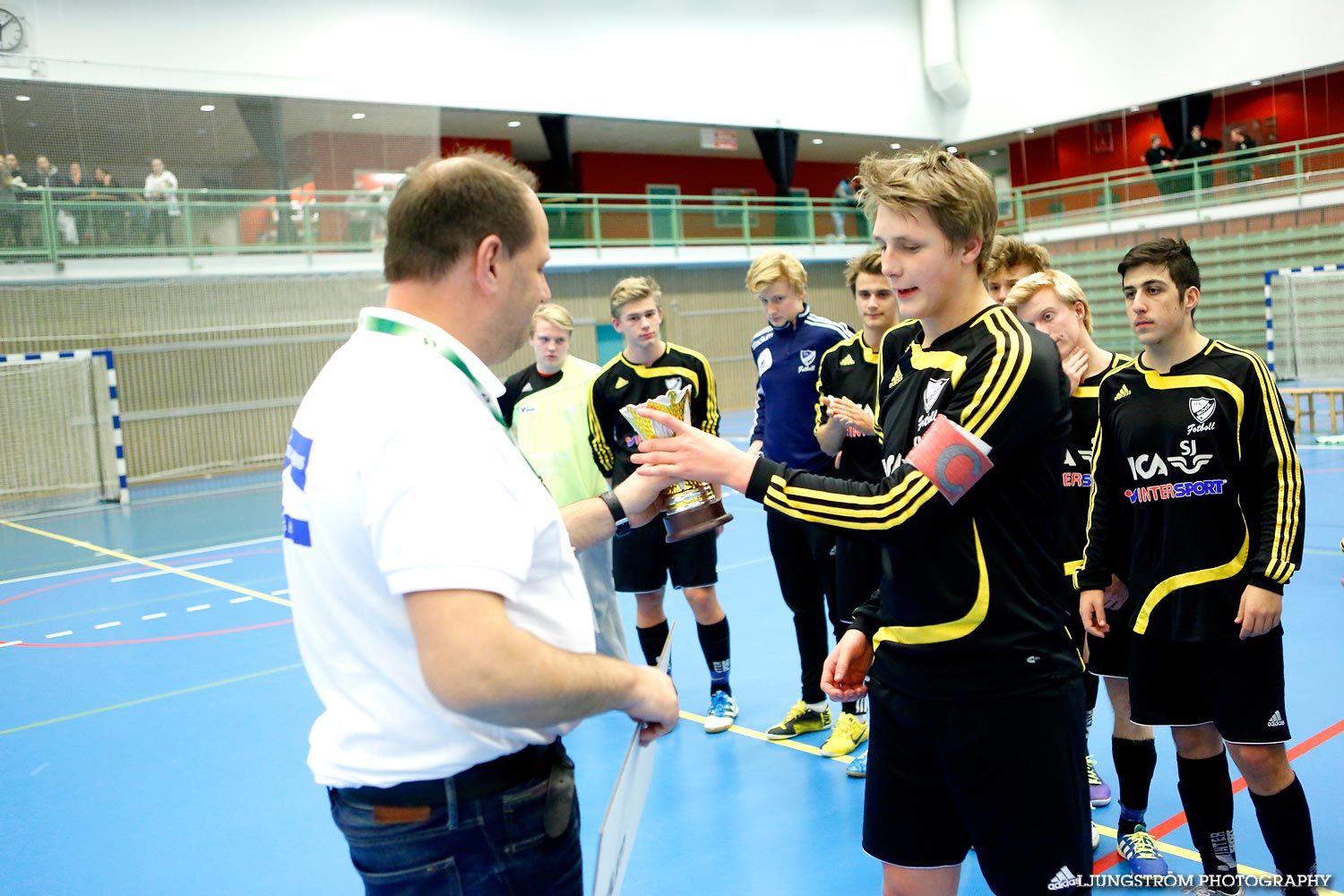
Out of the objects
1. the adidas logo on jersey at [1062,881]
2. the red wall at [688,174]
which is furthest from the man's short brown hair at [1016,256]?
the red wall at [688,174]

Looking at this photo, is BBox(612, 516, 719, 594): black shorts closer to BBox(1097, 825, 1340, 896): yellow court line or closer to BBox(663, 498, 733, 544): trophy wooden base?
BBox(1097, 825, 1340, 896): yellow court line

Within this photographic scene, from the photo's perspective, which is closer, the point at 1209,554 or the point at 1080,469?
the point at 1209,554

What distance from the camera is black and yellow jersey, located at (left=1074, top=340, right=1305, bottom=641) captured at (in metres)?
2.94

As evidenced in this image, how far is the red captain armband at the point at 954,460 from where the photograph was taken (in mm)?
2023

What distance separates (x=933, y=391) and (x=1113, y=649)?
1.88 m

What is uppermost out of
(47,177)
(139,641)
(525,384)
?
(47,177)

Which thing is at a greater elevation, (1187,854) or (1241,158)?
(1241,158)

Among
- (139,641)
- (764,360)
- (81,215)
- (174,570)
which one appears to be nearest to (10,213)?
(81,215)

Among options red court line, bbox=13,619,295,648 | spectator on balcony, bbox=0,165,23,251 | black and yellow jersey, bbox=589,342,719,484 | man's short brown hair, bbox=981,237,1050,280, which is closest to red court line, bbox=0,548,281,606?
red court line, bbox=13,619,295,648

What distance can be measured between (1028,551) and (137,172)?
18058 millimetres

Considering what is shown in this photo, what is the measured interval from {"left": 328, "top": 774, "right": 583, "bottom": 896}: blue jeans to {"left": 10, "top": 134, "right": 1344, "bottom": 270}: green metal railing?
12906 millimetres

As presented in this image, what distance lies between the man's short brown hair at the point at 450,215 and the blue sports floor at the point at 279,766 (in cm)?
247

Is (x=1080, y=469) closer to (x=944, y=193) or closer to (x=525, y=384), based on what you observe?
(x=944, y=193)

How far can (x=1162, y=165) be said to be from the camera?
22.8 meters
